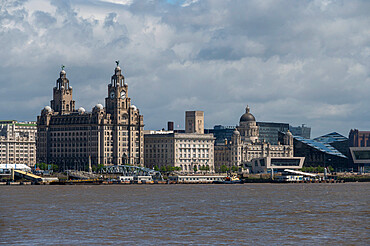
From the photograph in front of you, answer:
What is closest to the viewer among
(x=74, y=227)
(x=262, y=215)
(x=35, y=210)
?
(x=74, y=227)

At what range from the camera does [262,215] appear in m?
93.1

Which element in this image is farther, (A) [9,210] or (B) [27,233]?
(A) [9,210]

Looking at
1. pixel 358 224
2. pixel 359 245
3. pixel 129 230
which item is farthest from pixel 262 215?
pixel 359 245

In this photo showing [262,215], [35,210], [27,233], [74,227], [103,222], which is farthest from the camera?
[35,210]

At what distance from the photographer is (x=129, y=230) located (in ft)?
251

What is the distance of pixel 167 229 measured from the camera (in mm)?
77625

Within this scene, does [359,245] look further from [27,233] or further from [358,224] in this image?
[27,233]

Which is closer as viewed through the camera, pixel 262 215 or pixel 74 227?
pixel 74 227

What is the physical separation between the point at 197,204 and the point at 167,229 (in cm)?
3762

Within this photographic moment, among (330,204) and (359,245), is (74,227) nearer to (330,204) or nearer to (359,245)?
(359,245)

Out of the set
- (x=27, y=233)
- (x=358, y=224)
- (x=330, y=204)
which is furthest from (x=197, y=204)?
(x=27, y=233)

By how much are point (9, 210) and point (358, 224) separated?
44.5 m

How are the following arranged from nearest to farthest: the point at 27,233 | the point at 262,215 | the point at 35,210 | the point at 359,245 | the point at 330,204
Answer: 1. the point at 359,245
2. the point at 27,233
3. the point at 262,215
4. the point at 35,210
5. the point at 330,204

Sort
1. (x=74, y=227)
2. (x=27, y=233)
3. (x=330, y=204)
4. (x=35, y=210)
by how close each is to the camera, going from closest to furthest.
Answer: (x=27, y=233) → (x=74, y=227) → (x=35, y=210) → (x=330, y=204)
